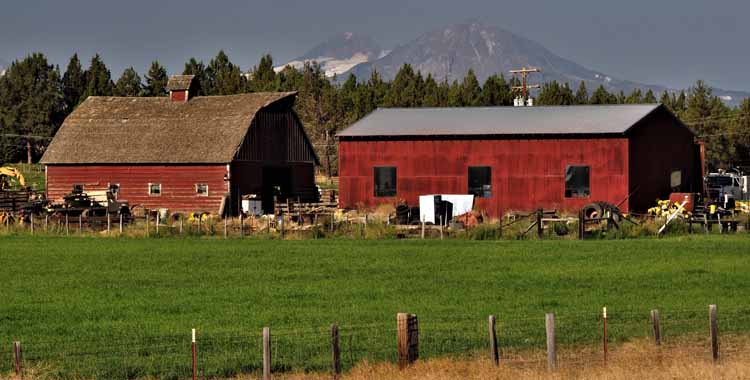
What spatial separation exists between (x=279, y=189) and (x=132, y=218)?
1375cm

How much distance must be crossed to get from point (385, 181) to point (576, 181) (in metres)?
9.08

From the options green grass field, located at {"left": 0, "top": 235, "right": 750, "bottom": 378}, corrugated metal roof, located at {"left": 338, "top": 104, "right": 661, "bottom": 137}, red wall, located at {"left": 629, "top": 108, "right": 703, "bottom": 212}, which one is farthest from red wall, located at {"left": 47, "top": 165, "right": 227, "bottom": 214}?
red wall, located at {"left": 629, "top": 108, "right": 703, "bottom": 212}

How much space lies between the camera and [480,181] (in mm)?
61188

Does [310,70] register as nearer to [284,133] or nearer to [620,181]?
[284,133]

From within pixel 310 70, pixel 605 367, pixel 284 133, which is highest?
pixel 310 70

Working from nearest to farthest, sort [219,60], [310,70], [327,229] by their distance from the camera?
1. [327,229]
2. [310,70]
3. [219,60]

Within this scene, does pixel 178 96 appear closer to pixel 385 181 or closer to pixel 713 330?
pixel 385 181

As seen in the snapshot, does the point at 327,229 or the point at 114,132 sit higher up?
the point at 114,132

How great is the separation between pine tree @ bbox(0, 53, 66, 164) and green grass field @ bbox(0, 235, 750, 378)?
273 ft

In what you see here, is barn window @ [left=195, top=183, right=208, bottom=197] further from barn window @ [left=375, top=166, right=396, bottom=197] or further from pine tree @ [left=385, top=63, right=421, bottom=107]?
pine tree @ [left=385, top=63, right=421, bottom=107]

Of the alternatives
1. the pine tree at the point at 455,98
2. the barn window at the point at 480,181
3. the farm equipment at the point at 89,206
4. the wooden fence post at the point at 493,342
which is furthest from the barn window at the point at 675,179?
the pine tree at the point at 455,98

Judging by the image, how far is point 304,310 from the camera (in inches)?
1108

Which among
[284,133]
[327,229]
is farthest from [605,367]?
[284,133]

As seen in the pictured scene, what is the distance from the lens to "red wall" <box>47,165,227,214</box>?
230 feet
